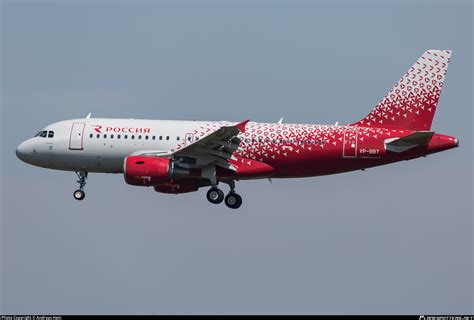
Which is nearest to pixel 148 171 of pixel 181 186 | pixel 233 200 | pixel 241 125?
pixel 181 186

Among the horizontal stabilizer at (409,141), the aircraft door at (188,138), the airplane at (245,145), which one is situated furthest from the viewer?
the aircraft door at (188,138)

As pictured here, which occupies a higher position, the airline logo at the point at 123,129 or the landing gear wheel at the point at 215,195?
the airline logo at the point at 123,129

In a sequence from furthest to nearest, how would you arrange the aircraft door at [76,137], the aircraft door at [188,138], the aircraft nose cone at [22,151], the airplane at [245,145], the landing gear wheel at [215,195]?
the aircraft nose cone at [22,151]
the aircraft door at [76,137]
the landing gear wheel at [215,195]
the aircraft door at [188,138]
the airplane at [245,145]

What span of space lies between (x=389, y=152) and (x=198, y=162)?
1089 cm

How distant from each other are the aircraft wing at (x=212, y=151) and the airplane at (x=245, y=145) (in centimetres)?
6

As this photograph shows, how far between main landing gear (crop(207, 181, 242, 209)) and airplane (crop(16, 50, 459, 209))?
0.19 feet

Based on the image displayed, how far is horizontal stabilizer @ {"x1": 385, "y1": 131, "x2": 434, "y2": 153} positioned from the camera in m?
62.5

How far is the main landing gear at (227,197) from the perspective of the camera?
2581 inches

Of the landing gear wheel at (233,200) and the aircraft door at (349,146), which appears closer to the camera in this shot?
the aircraft door at (349,146)

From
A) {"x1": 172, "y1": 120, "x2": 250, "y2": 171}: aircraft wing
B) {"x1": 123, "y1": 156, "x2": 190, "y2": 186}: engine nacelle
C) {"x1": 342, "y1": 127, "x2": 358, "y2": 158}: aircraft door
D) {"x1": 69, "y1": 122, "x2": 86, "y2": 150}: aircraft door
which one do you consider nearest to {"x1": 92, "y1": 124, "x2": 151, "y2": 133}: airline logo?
{"x1": 69, "y1": 122, "x2": 86, "y2": 150}: aircraft door

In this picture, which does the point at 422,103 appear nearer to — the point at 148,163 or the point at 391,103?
the point at 391,103

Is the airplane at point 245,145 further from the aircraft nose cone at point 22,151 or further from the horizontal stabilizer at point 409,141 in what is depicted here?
the aircraft nose cone at point 22,151

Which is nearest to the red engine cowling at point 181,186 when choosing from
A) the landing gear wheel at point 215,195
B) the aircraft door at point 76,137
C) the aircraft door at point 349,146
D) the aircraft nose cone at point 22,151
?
the landing gear wheel at point 215,195

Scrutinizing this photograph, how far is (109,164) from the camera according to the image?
2586 inches
